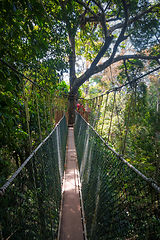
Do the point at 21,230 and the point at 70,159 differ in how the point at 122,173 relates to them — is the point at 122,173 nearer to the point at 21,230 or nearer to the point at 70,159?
the point at 21,230

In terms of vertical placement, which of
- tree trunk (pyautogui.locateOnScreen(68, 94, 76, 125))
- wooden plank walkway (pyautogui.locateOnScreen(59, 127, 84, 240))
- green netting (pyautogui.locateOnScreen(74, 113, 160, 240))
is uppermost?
tree trunk (pyautogui.locateOnScreen(68, 94, 76, 125))

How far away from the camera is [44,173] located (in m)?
1.35

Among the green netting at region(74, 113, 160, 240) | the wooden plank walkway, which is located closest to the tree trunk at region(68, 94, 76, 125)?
the wooden plank walkway

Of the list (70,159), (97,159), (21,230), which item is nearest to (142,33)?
(70,159)

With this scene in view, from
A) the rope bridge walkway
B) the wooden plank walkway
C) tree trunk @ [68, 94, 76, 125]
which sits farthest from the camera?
tree trunk @ [68, 94, 76, 125]

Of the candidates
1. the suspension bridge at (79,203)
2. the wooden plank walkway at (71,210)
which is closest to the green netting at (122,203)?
the suspension bridge at (79,203)

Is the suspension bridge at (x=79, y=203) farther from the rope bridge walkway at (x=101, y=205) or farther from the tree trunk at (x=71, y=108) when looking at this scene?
the tree trunk at (x=71, y=108)

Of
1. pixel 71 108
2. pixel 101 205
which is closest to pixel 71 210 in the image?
pixel 101 205

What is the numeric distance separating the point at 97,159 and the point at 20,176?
1004 mm

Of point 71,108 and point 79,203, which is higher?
point 71,108

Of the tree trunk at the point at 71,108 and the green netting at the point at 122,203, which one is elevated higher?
the tree trunk at the point at 71,108

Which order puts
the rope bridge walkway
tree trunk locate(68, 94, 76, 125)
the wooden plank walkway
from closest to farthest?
1. the rope bridge walkway
2. the wooden plank walkway
3. tree trunk locate(68, 94, 76, 125)

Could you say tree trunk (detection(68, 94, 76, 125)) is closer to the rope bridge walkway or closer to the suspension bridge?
the suspension bridge

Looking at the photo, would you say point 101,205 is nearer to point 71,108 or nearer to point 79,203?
point 79,203
